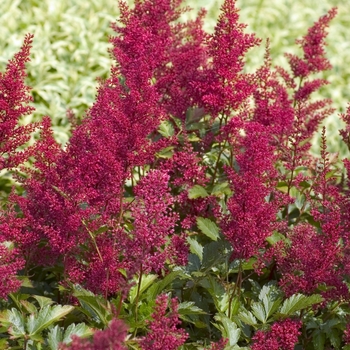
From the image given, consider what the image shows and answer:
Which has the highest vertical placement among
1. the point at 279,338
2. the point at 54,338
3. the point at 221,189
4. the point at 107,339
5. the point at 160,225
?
the point at 221,189

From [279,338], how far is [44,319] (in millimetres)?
849

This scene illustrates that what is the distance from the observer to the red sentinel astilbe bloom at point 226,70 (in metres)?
3.12

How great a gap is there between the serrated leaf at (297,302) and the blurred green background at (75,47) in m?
4.27

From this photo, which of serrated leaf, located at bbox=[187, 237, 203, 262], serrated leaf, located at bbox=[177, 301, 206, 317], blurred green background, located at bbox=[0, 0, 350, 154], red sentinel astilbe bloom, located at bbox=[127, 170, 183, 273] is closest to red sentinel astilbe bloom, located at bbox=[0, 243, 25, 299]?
red sentinel astilbe bloom, located at bbox=[127, 170, 183, 273]

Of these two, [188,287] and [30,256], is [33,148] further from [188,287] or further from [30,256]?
[188,287]

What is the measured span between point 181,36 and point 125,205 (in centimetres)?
123

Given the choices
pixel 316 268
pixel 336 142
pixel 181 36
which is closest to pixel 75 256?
pixel 316 268

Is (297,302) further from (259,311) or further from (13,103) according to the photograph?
(13,103)

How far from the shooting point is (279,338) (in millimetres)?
2586

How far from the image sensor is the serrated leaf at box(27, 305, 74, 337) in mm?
2551

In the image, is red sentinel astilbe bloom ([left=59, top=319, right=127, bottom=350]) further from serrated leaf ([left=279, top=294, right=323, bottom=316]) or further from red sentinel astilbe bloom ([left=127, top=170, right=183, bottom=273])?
serrated leaf ([left=279, top=294, right=323, bottom=316])

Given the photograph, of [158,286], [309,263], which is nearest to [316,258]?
[309,263]

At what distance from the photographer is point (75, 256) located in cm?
295

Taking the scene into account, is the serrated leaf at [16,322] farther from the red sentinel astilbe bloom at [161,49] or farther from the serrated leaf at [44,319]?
the red sentinel astilbe bloom at [161,49]
